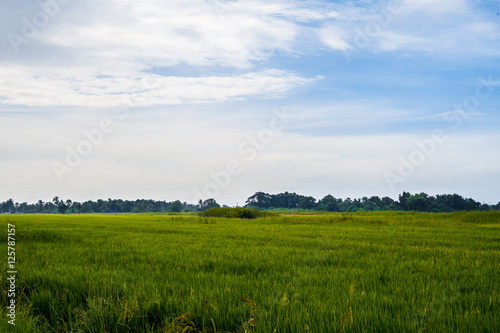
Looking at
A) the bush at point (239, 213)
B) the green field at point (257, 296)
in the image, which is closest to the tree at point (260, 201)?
the bush at point (239, 213)

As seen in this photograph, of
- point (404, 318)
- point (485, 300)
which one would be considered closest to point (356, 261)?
point (485, 300)

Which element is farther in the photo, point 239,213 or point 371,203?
point 371,203

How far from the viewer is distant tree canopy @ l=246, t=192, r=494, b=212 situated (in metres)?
88.1

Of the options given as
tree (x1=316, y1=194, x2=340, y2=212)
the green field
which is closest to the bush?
the green field

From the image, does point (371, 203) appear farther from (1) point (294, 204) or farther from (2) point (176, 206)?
(2) point (176, 206)

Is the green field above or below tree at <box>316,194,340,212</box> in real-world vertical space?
above

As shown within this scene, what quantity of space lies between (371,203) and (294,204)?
121 feet

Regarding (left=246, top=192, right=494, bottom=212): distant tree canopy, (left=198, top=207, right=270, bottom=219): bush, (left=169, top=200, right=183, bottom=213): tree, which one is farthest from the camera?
(left=169, top=200, right=183, bottom=213): tree

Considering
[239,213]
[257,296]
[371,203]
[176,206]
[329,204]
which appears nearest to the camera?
[257,296]

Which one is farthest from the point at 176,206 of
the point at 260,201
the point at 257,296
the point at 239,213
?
the point at 257,296

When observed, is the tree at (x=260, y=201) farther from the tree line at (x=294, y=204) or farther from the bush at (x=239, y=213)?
the bush at (x=239, y=213)

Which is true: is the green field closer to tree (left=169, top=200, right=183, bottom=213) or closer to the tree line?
the tree line

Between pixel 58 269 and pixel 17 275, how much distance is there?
611mm

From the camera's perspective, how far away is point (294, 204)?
5605 inches
